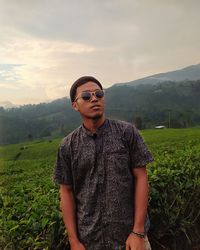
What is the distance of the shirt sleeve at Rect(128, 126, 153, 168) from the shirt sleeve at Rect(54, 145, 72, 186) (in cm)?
45

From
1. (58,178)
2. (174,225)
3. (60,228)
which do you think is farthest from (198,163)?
(58,178)

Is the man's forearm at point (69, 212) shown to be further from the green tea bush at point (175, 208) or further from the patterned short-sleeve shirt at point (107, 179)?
the green tea bush at point (175, 208)

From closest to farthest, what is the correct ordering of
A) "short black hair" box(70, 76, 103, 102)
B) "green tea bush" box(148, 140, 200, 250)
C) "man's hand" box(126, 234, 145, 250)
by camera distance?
"man's hand" box(126, 234, 145, 250)
"short black hair" box(70, 76, 103, 102)
"green tea bush" box(148, 140, 200, 250)

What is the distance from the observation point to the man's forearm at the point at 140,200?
2607 mm

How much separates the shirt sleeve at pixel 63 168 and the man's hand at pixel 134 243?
22.0 inches

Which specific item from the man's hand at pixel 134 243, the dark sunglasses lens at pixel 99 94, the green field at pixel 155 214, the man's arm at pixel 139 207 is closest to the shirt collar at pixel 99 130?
the dark sunglasses lens at pixel 99 94

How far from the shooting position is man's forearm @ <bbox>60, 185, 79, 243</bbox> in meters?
2.73

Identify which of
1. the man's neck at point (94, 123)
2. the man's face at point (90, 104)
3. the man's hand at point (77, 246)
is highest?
the man's face at point (90, 104)

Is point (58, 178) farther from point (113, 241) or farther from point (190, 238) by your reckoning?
point (190, 238)

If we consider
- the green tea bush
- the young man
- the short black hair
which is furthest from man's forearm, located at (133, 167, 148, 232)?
the green tea bush

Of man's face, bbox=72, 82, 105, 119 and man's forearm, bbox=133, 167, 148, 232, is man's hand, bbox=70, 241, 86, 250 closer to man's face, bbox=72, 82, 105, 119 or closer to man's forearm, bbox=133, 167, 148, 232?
man's forearm, bbox=133, 167, 148, 232

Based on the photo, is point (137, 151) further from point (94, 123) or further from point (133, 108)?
point (133, 108)

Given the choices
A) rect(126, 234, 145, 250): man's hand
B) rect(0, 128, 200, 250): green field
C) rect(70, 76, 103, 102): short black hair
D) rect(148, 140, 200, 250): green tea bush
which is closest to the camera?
rect(126, 234, 145, 250): man's hand

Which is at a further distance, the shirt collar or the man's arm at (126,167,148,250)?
the shirt collar
